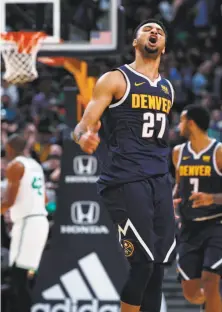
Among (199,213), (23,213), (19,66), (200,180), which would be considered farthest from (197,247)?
(19,66)

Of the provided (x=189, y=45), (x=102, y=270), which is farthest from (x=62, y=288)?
(x=189, y=45)

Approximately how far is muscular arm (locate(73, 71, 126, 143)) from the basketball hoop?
2.61 meters

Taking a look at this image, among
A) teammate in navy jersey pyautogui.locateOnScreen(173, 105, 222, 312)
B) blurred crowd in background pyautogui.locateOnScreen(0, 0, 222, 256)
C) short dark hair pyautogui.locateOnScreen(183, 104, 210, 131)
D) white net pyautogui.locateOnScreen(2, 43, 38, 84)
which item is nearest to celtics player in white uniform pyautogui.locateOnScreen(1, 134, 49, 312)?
white net pyautogui.locateOnScreen(2, 43, 38, 84)

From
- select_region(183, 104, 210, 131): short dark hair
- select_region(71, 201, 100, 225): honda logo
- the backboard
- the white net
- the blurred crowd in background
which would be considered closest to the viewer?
select_region(183, 104, 210, 131): short dark hair

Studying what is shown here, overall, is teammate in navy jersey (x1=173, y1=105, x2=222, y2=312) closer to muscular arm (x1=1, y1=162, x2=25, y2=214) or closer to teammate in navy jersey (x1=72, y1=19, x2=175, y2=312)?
teammate in navy jersey (x1=72, y1=19, x2=175, y2=312)

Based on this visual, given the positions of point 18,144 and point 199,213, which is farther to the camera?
point 18,144

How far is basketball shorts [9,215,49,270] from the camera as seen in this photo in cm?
828

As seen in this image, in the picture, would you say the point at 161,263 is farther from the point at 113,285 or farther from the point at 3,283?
the point at 3,283

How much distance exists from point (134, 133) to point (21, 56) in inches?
111

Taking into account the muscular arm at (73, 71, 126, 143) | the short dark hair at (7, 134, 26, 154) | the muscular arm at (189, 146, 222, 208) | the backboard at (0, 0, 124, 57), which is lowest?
the muscular arm at (189, 146, 222, 208)

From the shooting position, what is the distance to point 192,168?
7.13 meters

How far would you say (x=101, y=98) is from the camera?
5309mm

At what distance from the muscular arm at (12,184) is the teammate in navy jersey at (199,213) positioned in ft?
5.27

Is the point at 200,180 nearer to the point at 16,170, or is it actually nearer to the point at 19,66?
the point at 16,170
